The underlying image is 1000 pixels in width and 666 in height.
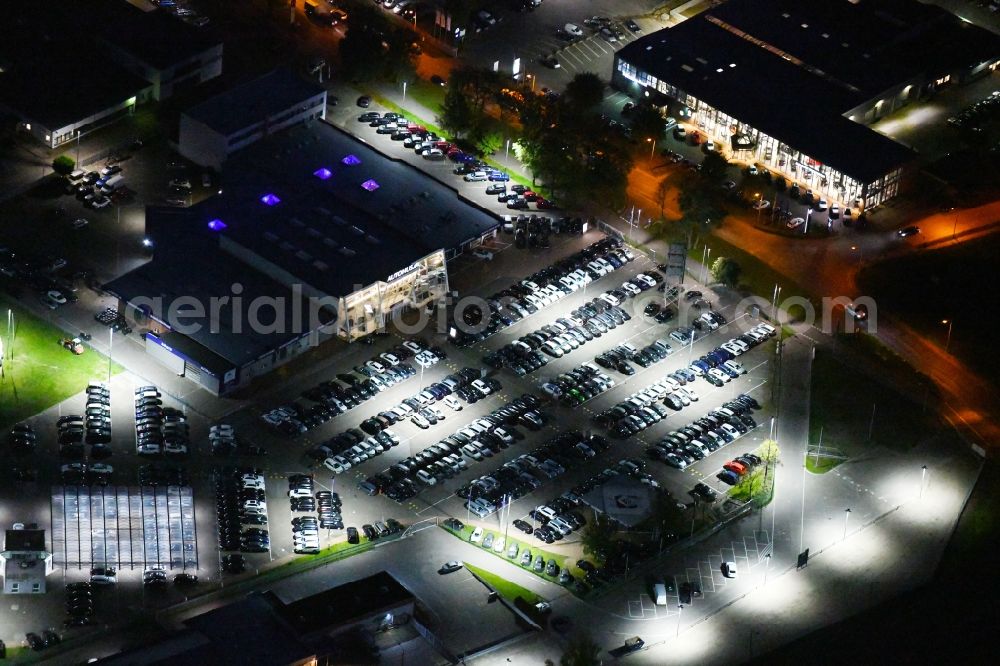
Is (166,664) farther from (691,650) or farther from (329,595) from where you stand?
(691,650)

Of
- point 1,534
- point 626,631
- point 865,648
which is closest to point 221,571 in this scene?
point 1,534

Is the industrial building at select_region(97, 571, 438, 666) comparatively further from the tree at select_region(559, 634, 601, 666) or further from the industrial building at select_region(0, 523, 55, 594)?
the industrial building at select_region(0, 523, 55, 594)

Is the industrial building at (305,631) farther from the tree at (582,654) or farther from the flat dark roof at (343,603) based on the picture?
the tree at (582,654)

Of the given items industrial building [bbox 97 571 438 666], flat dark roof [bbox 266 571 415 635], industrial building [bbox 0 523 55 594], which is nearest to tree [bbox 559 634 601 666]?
industrial building [bbox 97 571 438 666]

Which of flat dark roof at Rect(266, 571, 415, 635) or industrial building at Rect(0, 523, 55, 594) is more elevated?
flat dark roof at Rect(266, 571, 415, 635)

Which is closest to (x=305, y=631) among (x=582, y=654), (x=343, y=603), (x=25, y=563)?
(x=343, y=603)

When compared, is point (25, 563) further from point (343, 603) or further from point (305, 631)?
point (343, 603)
